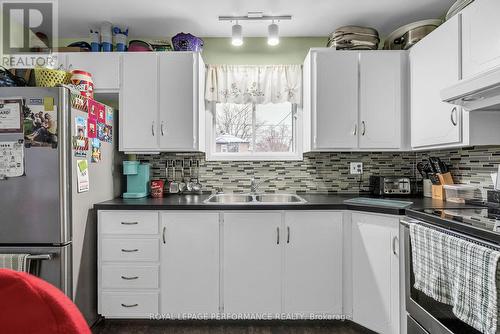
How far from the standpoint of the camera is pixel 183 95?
96.5 inches

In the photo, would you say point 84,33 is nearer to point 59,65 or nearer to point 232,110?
point 59,65

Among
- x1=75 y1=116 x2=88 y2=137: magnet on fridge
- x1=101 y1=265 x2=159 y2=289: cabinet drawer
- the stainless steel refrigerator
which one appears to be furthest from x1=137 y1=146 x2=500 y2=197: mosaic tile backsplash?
the stainless steel refrigerator

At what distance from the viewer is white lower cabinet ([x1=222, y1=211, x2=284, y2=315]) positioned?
6.97 ft

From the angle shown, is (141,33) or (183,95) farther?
(141,33)

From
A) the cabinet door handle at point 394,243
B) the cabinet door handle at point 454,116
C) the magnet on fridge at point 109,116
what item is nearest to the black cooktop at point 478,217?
the cabinet door handle at point 394,243

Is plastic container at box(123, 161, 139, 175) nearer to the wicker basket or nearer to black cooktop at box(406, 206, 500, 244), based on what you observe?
the wicker basket

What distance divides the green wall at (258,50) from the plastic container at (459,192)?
5.52 ft

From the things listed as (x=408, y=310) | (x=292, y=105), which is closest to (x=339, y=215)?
(x=408, y=310)

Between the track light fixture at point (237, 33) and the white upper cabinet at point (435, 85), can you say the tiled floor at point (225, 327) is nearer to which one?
the white upper cabinet at point (435, 85)

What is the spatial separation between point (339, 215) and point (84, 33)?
111 inches

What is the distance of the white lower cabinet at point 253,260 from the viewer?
2.12 metres

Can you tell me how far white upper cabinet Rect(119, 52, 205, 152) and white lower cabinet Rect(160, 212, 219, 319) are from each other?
25.7 inches

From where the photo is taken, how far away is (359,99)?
2.42m

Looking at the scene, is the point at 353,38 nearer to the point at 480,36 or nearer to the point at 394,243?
the point at 480,36
